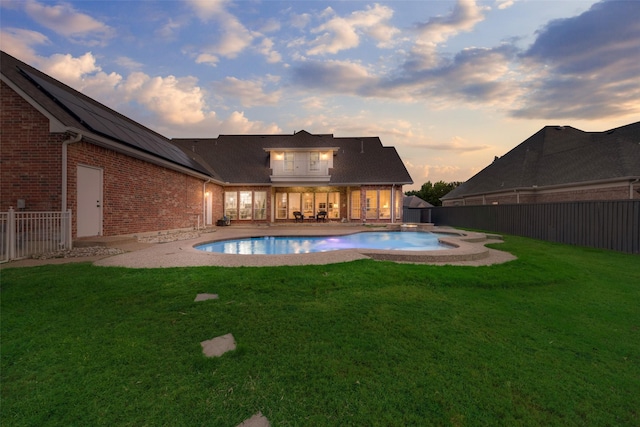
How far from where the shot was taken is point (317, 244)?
497 inches

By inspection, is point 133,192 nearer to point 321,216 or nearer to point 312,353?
point 312,353

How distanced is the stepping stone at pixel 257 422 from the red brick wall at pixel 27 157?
358 inches

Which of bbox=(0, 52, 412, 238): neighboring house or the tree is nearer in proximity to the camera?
bbox=(0, 52, 412, 238): neighboring house

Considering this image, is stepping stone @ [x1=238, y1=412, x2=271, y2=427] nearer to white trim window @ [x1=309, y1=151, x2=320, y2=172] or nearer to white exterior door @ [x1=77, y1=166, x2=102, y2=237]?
white exterior door @ [x1=77, y1=166, x2=102, y2=237]

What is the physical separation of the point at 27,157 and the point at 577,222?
19.8m

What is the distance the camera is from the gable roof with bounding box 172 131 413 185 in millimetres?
21078

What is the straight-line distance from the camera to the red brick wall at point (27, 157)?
7.74 meters

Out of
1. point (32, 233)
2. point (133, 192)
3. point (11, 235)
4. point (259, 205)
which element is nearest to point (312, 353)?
point (11, 235)

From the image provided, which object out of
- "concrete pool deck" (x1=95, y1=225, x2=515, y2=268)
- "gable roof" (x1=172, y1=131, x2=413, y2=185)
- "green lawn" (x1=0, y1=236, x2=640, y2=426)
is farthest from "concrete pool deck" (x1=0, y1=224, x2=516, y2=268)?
"gable roof" (x1=172, y1=131, x2=413, y2=185)

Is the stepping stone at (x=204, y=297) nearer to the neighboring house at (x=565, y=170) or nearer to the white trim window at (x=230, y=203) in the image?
the white trim window at (x=230, y=203)

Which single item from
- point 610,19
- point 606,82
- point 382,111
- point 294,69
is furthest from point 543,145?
point 294,69

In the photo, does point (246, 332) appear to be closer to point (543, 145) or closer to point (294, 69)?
point (294, 69)

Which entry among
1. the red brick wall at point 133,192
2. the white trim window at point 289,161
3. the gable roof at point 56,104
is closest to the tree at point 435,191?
the white trim window at point 289,161

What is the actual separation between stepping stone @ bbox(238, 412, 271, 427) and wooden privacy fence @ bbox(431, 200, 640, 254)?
44.7 feet
